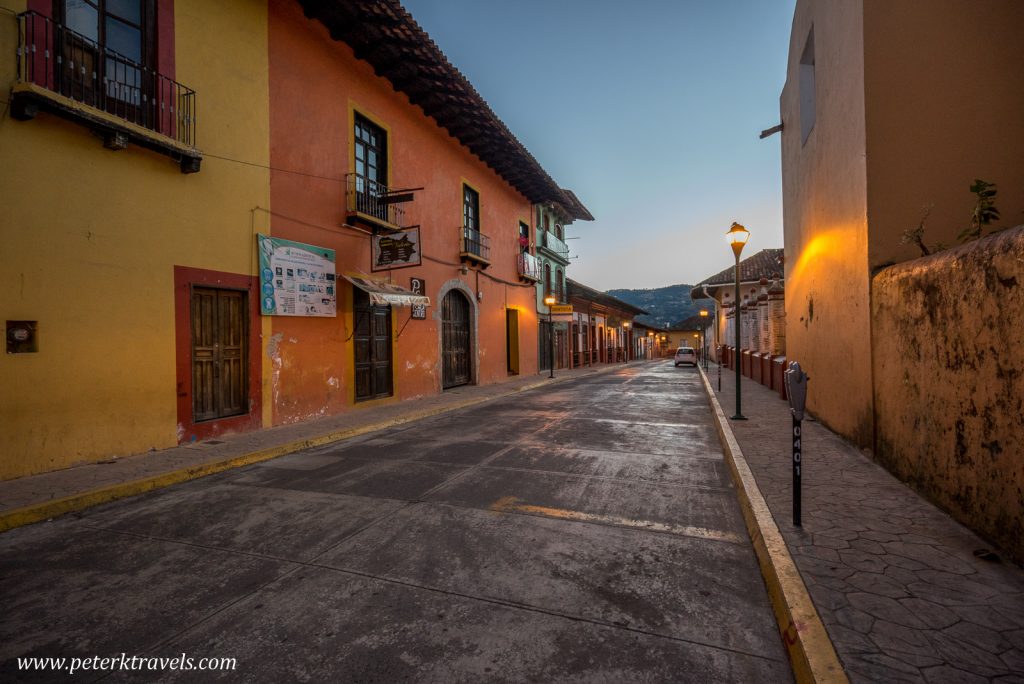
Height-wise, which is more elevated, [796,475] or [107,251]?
[107,251]

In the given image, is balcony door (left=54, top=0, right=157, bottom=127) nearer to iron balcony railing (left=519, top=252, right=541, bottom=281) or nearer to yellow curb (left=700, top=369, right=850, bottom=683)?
yellow curb (left=700, top=369, right=850, bottom=683)

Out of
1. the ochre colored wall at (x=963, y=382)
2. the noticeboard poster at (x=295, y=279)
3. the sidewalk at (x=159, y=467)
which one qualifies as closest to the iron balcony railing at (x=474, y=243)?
the noticeboard poster at (x=295, y=279)

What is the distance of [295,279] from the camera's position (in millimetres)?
9023

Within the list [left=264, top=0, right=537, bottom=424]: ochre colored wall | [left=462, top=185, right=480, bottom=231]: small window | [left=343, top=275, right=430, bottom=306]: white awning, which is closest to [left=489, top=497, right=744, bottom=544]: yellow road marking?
[left=264, top=0, right=537, bottom=424]: ochre colored wall

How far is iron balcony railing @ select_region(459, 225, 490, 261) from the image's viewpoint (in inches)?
611

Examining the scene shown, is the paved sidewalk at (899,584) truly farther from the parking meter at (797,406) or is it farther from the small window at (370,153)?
the small window at (370,153)

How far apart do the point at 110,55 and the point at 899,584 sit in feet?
32.3

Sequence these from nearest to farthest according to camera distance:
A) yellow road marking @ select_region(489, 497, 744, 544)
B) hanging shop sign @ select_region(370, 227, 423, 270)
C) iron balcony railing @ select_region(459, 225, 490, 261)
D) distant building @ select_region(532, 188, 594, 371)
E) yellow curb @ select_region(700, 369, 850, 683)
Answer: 1. yellow curb @ select_region(700, 369, 850, 683)
2. yellow road marking @ select_region(489, 497, 744, 544)
3. hanging shop sign @ select_region(370, 227, 423, 270)
4. iron balcony railing @ select_region(459, 225, 490, 261)
5. distant building @ select_region(532, 188, 594, 371)

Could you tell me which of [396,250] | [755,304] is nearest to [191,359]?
[396,250]

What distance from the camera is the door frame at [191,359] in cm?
704

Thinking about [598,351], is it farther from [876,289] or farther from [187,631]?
[187,631]

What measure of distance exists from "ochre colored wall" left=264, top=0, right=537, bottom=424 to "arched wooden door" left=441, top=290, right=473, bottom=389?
76 cm

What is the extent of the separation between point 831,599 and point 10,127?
882cm

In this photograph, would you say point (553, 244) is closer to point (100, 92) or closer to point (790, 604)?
point (100, 92)
